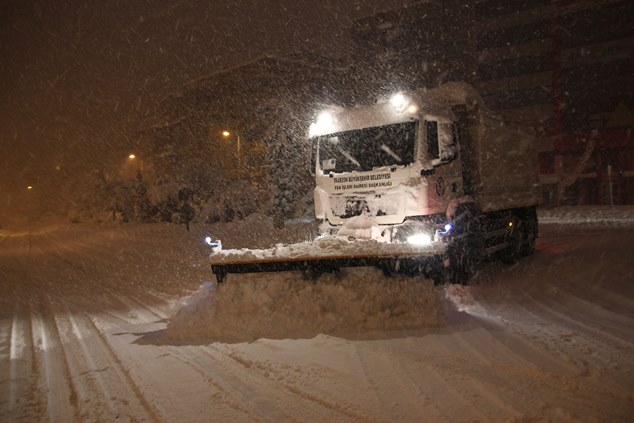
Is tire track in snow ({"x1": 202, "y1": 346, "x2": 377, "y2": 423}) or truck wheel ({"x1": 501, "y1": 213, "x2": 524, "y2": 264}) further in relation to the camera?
truck wheel ({"x1": 501, "y1": 213, "x2": 524, "y2": 264})

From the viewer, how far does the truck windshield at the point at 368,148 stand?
7312 millimetres

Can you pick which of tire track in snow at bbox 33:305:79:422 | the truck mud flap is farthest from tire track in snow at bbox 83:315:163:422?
the truck mud flap

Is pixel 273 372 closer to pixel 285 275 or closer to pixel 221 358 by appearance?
pixel 221 358

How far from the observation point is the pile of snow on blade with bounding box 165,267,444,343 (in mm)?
5273

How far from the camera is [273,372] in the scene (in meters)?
4.14

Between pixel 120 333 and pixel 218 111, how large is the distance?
90.4 feet

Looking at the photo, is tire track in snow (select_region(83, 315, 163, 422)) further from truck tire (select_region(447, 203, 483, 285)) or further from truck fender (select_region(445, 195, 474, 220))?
truck fender (select_region(445, 195, 474, 220))

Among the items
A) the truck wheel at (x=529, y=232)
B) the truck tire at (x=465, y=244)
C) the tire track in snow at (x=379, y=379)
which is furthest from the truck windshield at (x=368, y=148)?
the truck wheel at (x=529, y=232)

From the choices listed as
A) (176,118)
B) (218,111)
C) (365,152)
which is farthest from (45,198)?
(365,152)

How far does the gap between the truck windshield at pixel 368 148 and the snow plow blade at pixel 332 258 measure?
1.90 m

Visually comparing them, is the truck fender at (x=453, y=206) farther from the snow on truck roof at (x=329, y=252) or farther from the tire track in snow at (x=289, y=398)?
the tire track in snow at (x=289, y=398)

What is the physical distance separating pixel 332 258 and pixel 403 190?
77.2 inches

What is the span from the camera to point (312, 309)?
17.8 feet

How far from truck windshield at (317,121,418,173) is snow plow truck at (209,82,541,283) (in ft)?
0.05
